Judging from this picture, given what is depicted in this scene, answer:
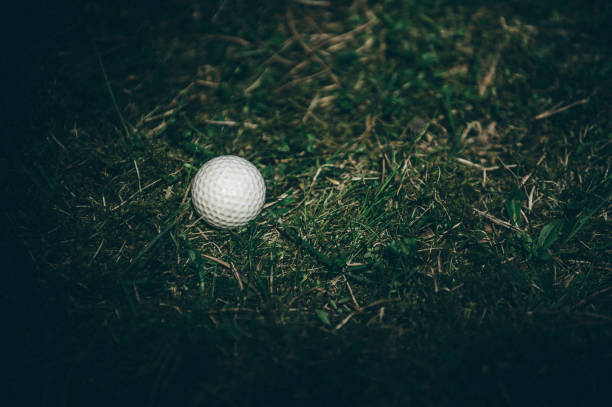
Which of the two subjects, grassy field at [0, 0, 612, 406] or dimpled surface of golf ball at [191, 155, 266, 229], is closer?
grassy field at [0, 0, 612, 406]

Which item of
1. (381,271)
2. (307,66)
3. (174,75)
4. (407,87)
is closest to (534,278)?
(381,271)

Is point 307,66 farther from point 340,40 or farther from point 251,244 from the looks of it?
point 251,244

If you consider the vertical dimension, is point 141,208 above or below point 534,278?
above

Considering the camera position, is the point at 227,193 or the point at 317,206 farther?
the point at 317,206

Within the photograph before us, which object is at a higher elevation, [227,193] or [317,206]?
[227,193]

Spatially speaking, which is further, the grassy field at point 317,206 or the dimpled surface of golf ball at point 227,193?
the dimpled surface of golf ball at point 227,193
